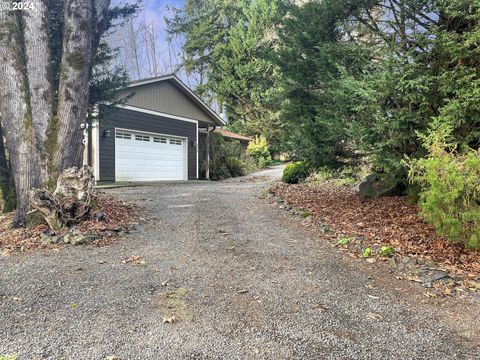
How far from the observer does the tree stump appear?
4.93 meters

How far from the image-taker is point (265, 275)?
11.7ft

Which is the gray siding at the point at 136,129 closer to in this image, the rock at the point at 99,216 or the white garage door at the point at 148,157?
the white garage door at the point at 148,157

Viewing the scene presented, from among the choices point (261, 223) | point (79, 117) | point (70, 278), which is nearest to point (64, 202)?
point (79, 117)

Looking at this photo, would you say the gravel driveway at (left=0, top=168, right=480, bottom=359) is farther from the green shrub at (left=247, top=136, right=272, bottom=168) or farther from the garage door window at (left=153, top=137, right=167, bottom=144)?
the green shrub at (left=247, top=136, right=272, bottom=168)

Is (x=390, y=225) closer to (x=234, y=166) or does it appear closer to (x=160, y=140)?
(x=160, y=140)

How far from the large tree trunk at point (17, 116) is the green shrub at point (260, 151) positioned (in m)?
17.9

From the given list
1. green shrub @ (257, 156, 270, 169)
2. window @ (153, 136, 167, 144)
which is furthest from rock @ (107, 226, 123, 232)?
green shrub @ (257, 156, 270, 169)

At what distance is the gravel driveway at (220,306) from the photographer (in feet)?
7.48

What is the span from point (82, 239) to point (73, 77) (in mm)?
2651

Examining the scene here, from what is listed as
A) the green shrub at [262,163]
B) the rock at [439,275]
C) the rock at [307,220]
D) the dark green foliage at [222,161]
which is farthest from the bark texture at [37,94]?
the green shrub at [262,163]

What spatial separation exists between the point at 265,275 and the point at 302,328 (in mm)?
1056

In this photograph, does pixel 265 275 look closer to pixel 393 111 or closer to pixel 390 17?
pixel 393 111

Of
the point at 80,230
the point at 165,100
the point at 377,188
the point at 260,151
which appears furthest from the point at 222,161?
the point at 80,230

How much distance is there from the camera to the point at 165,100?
45.1 feet
